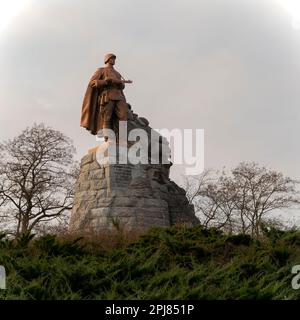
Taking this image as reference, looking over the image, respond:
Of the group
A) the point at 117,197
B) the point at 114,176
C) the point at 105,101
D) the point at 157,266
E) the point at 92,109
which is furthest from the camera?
the point at 92,109

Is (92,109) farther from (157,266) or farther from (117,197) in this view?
(157,266)

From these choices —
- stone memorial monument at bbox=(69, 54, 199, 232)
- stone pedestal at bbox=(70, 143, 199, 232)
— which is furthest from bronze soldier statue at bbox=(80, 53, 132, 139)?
stone pedestal at bbox=(70, 143, 199, 232)

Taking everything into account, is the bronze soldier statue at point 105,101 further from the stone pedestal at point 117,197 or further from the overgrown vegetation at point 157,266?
the overgrown vegetation at point 157,266

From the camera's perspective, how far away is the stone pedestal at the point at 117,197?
41.4 feet

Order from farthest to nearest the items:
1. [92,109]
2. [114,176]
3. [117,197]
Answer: [92,109] < [114,176] < [117,197]

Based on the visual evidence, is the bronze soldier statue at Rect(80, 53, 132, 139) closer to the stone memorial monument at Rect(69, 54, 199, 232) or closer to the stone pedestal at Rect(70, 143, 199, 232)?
the stone memorial monument at Rect(69, 54, 199, 232)

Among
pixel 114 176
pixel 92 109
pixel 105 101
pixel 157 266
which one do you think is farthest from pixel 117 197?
pixel 157 266

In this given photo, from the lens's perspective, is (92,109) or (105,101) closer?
(105,101)

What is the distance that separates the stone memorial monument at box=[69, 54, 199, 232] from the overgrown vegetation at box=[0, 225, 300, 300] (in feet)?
13.8

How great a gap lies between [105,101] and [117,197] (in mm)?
2825

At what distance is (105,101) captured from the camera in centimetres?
1391

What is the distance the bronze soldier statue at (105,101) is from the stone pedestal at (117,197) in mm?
872
